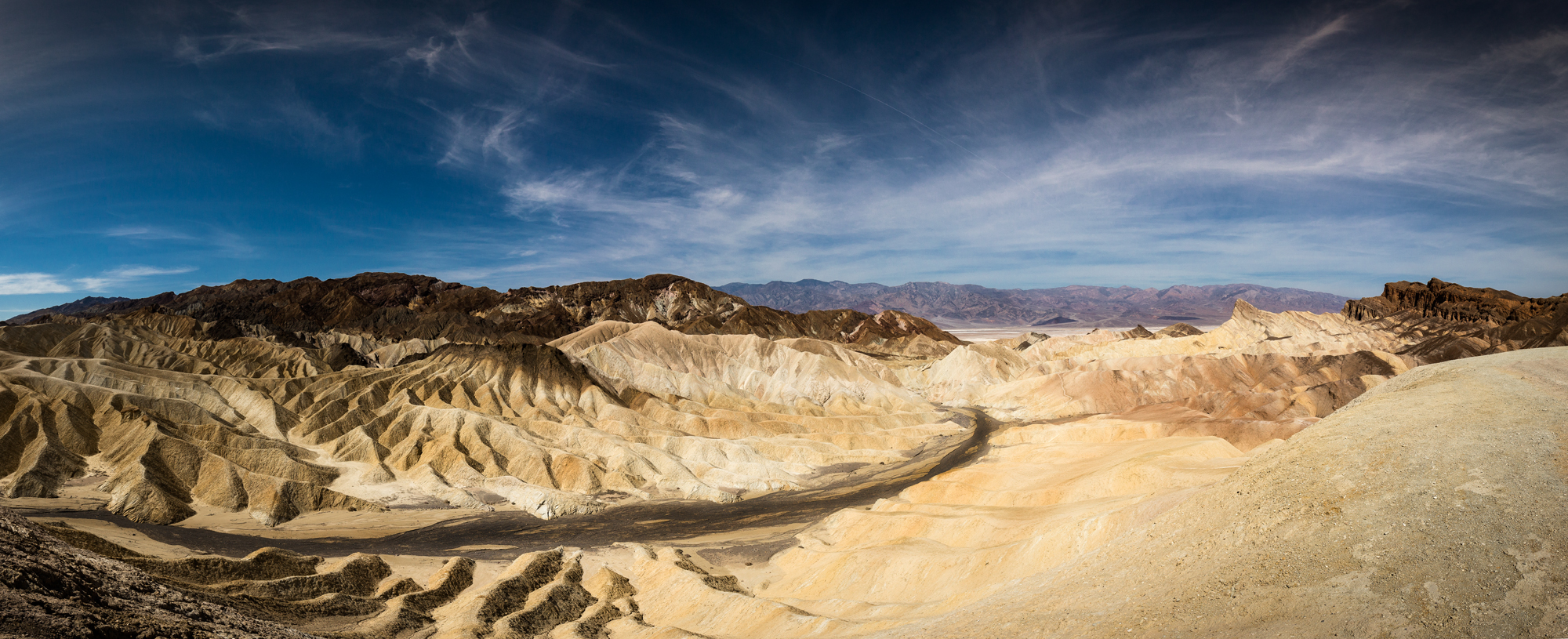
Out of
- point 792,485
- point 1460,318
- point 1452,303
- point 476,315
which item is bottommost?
point 792,485

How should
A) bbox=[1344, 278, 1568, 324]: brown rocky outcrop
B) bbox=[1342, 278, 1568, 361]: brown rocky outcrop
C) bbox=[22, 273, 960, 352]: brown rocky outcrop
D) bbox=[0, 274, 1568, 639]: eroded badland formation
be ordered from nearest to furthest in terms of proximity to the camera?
1. bbox=[0, 274, 1568, 639]: eroded badland formation
2. bbox=[1342, 278, 1568, 361]: brown rocky outcrop
3. bbox=[1344, 278, 1568, 324]: brown rocky outcrop
4. bbox=[22, 273, 960, 352]: brown rocky outcrop

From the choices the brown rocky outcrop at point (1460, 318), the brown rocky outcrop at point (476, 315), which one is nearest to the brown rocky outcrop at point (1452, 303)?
the brown rocky outcrop at point (1460, 318)

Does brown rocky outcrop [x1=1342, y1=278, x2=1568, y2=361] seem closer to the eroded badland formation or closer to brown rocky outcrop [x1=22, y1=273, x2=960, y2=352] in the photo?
the eroded badland formation

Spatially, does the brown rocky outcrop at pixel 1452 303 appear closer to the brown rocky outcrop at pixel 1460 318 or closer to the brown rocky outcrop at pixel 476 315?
the brown rocky outcrop at pixel 1460 318

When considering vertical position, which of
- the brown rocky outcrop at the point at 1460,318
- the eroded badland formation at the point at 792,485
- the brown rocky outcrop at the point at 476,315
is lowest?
the eroded badland formation at the point at 792,485

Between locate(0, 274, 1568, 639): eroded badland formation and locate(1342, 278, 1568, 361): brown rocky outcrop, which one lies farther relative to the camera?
locate(1342, 278, 1568, 361): brown rocky outcrop

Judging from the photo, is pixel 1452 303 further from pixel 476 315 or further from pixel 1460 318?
pixel 476 315

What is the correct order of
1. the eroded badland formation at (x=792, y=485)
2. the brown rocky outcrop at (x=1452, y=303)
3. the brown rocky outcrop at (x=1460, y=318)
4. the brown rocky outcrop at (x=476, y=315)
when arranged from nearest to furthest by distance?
1. the eroded badland formation at (x=792, y=485)
2. the brown rocky outcrop at (x=1460, y=318)
3. the brown rocky outcrop at (x=1452, y=303)
4. the brown rocky outcrop at (x=476, y=315)

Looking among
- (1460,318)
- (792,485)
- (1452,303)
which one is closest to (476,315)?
(792,485)

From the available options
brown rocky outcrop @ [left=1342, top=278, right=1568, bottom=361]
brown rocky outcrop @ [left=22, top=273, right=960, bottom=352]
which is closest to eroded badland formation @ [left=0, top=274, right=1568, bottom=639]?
brown rocky outcrop @ [left=1342, top=278, right=1568, bottom=361]
